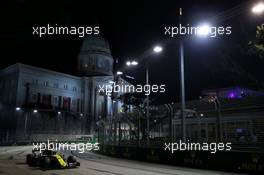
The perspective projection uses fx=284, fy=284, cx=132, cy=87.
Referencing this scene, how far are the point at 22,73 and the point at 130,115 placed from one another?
177ft

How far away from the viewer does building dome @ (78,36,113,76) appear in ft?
328

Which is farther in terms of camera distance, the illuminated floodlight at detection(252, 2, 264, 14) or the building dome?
the building dome

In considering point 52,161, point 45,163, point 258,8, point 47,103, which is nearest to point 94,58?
point 47,103

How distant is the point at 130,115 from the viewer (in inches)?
1054

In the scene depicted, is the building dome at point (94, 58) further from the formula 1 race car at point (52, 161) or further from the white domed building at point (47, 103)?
the formula 1 race car at point (52, 161)

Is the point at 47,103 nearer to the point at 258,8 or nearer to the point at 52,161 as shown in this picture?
the point at 52,161

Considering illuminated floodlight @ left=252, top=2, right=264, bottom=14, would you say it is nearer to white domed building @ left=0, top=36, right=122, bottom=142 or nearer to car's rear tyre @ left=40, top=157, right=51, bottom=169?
car's rear tyre @ left=40, top=157, right=51, bottom=169

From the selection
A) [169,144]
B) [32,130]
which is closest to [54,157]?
[169,144]

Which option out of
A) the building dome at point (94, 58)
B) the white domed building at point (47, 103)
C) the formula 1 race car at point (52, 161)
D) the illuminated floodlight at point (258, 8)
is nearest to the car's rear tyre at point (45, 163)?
the formula 1 race car at point (52, 161)

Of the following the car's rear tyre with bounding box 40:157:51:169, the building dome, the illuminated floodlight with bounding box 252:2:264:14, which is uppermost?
the building dome

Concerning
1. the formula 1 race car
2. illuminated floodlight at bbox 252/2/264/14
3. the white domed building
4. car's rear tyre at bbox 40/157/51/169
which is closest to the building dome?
the white domed building

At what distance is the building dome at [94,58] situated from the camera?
328ft

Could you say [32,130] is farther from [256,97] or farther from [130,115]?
[256,97]

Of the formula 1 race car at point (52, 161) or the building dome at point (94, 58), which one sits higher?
the building dome at point (94, 58)
